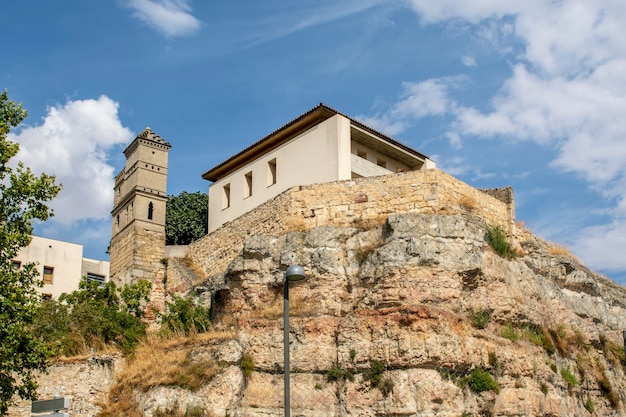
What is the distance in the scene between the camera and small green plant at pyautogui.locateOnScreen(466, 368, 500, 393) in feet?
73.0

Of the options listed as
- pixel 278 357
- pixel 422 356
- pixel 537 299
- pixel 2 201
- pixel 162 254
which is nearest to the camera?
pixel 2 201

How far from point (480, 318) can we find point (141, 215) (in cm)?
1715

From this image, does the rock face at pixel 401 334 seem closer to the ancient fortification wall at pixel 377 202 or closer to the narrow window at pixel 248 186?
the ancient fortification wall at pixel 377 202

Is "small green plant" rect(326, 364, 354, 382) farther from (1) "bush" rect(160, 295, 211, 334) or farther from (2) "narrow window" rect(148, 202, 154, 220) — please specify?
(2) "narrow window" rect(148, 202, 154, 220)

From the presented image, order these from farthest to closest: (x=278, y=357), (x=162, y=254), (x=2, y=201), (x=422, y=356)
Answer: (x=162, y=254), (x=278, y=357), (x=422, y=356), (x=2, y=201)

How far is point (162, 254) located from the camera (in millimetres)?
34719

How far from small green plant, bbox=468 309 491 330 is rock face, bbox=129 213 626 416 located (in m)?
0.06

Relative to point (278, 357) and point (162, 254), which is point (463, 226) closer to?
point (278, 357)

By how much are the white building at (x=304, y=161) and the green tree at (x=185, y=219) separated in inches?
198

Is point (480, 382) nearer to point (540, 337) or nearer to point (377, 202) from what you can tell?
point (540, 337)

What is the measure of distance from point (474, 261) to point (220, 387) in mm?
8582

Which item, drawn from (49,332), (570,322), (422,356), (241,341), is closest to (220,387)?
(241,341)

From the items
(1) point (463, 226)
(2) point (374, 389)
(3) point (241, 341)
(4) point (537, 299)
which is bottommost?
(2) point (374, 389)

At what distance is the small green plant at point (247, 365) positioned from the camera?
2338 cm
